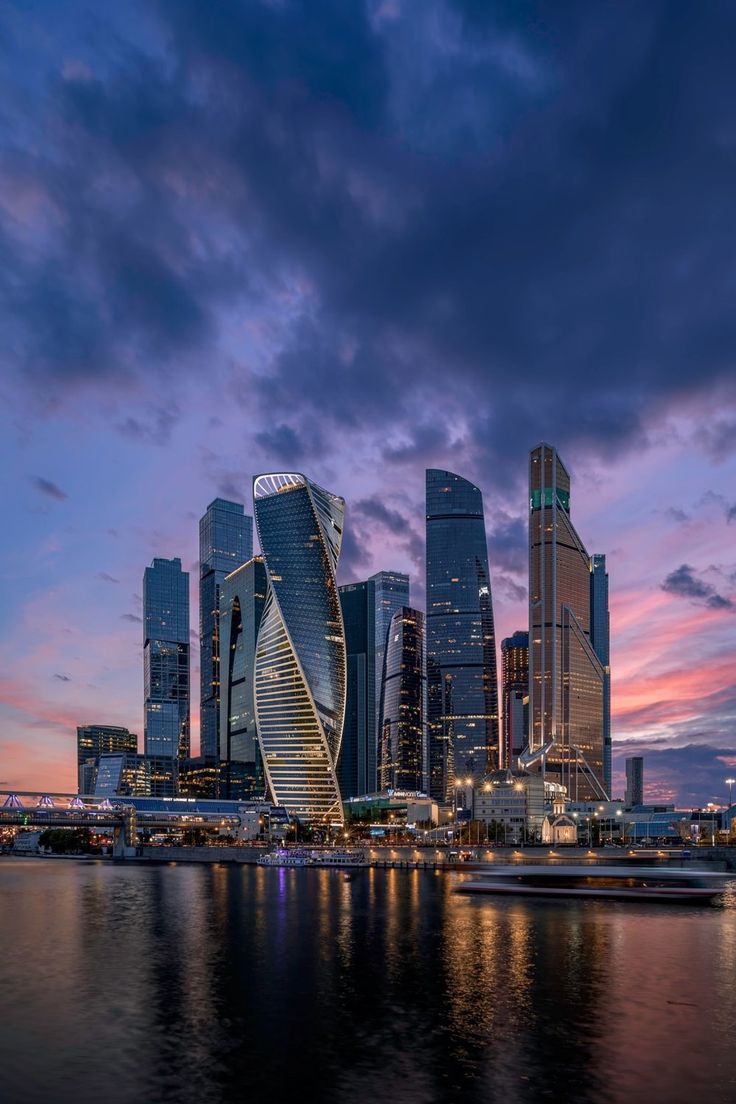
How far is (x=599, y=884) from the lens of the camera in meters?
147

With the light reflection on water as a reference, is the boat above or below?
below

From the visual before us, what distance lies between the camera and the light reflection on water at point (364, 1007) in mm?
38594

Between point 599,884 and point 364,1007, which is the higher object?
point 364,1007

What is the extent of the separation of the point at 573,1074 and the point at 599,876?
119251 mm

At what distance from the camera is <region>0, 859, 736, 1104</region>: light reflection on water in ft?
127

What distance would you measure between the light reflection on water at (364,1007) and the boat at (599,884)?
2868 centimetres

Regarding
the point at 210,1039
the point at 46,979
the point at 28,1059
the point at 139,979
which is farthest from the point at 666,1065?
the point at 46,979

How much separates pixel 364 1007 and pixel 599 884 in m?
105

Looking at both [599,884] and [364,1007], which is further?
[599,884]

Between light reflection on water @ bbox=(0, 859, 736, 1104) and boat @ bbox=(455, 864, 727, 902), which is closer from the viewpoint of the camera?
light reflection on water @ bbox=(0, 859, 736, 1104)

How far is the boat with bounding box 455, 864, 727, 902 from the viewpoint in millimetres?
127750

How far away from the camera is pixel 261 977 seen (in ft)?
203

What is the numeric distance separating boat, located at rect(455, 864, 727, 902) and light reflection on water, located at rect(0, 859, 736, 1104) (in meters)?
28.7

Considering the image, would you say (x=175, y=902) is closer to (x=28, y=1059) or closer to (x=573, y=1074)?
(x=28, y=1059)
